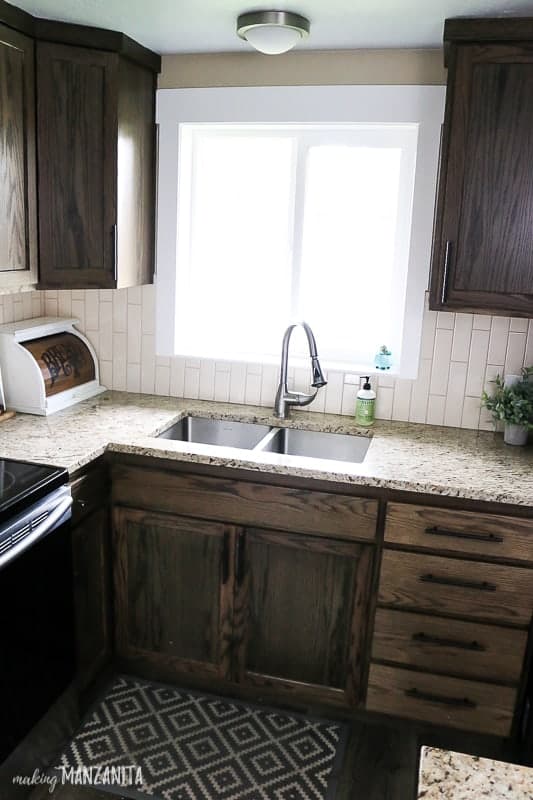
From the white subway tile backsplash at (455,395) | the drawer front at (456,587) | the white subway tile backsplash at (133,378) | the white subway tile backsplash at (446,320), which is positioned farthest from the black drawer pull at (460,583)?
the white subway tile backsplash at (133,378)

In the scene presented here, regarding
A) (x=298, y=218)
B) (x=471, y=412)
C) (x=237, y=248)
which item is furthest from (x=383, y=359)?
(x=237, y=248)

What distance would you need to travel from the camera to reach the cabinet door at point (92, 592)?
2.25 meters

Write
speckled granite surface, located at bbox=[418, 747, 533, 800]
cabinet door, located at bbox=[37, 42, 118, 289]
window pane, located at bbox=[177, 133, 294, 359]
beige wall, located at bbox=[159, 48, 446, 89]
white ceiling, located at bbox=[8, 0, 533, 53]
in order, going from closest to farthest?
speckled granite surface, located at bbox=[418, 747, 533, 800], white ceiling, located at bbox=[8, 0, 533, 53], cabinet door, located at bbox=[37, 42, 118, 289], beige wall, located at bbox=[159, 48, 446, 89], window pane, located at bbox=[177, 133, 294, 359]

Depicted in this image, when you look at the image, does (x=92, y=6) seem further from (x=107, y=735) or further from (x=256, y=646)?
(x=107, y=735)

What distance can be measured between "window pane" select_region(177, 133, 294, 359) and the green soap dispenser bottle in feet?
1.50

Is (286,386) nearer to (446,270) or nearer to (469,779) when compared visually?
(446,270)

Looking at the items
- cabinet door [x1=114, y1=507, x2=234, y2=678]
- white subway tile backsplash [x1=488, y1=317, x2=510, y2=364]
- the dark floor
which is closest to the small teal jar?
white subway tile backsplash [x1=488, y1=317, x2=510, y2=364]

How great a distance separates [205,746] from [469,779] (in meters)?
1.55

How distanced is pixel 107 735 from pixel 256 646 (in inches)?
21.6

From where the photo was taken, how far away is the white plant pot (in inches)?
96.5

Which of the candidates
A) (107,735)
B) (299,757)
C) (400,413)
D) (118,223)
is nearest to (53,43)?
(118,223)

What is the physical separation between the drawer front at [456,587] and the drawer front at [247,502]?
0.14 meters

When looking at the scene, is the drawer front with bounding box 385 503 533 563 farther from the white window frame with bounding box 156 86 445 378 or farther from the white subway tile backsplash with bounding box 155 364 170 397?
the white subway tile backsplash with bounding box 155 364 170 397

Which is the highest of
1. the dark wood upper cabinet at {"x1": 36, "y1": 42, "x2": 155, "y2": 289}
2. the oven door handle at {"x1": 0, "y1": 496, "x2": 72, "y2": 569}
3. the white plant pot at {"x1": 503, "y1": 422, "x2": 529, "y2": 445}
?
the dark wood upper cabinet at {"x1": 36, "y1": 42, "x2": 155, "y2": 289}
